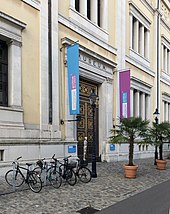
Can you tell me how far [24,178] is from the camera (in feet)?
32.0

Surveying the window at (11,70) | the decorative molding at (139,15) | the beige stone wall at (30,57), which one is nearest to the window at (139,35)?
the decorative molding at (139,15)

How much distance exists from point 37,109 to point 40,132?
105cm

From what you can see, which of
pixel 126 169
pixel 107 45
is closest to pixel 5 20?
pixel 126 169

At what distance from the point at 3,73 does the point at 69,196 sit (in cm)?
645

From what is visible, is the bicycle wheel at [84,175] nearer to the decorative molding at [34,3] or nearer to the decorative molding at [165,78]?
the decorative molding at [34,3]

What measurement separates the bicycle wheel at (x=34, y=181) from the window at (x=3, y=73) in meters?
4.35

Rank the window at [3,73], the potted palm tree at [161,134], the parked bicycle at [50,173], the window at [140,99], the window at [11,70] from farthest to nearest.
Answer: the window at [140,99], the potted palm tree at [161,134], the window at [3,73], the window at [11,70], the parked bicycle at [50,173]

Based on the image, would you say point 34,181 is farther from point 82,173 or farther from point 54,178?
point 82,173

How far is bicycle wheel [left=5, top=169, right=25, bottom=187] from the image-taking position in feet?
32.4

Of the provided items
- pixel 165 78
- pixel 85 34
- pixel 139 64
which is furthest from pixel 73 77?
pixel 165 78

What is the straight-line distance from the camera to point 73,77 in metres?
15.3

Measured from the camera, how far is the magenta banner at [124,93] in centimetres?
2166

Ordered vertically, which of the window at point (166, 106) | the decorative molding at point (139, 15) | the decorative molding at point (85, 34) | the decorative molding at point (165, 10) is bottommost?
the window at point (166, 106)

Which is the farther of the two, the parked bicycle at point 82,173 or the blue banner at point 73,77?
the blue banner at point 73,77
